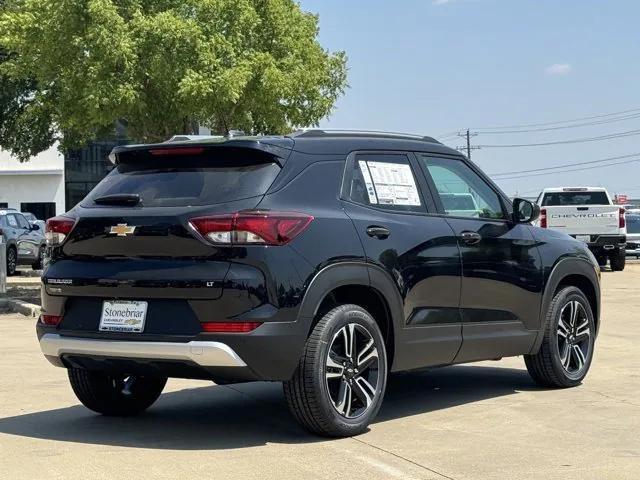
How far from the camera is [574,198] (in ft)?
87.0

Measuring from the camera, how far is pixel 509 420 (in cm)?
714

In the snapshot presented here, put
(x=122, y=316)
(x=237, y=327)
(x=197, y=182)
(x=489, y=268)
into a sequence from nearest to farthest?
(x=237, y=327)
(x=122, y=316)
(x=197, y=182)
(x=489, y=268)

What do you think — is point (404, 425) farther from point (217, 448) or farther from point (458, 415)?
point (217, 448)

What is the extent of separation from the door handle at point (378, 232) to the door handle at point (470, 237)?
85 centimetres

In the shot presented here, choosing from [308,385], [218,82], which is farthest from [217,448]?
[218,82]

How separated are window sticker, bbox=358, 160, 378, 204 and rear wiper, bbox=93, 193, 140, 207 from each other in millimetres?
1460

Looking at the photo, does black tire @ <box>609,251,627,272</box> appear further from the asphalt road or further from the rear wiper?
the rear wiper

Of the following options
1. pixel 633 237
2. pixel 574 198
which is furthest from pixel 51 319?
pixel 633 237

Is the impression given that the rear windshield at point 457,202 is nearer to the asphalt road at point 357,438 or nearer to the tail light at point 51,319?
the asphalt road at point 357,438

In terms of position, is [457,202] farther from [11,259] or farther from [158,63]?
[11,259]

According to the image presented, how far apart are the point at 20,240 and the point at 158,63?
1171 centimetres

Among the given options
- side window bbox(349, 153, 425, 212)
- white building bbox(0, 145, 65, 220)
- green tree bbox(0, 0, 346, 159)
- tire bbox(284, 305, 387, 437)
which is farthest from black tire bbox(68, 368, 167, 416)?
white building bbox(0, 145, 65, 220)

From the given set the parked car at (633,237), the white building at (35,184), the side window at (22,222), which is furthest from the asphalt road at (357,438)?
the white building at (35,184)

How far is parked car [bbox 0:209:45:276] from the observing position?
2706 centimetres
